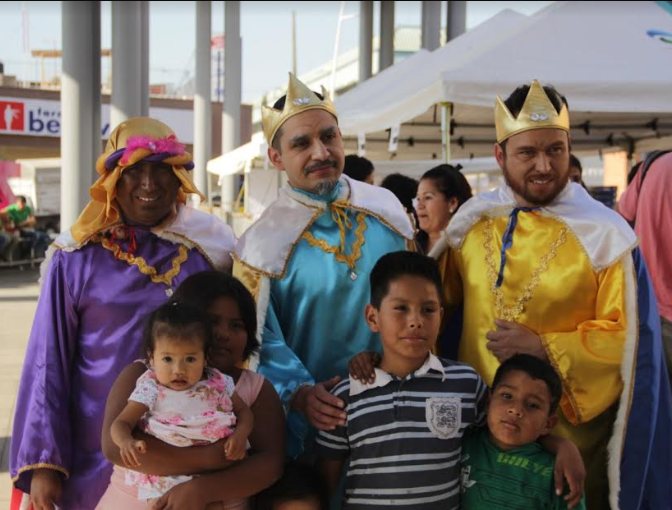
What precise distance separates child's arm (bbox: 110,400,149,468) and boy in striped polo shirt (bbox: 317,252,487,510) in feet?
1.78

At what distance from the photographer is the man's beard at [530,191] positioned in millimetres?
2510

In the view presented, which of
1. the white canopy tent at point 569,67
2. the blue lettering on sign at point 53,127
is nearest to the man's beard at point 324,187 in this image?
the white canopy tent at point 569,67

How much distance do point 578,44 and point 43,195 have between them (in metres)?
18.9

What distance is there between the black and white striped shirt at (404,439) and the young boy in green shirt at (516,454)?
7cm

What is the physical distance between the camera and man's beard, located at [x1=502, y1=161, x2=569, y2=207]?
2510mm

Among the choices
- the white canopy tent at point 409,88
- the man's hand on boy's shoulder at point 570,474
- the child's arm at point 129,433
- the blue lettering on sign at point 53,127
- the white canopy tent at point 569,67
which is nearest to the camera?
the child's arm at point 129,433

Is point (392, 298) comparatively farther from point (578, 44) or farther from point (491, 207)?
point (578, 44)

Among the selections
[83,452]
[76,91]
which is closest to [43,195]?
[76,91]

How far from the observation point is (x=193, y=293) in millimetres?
2242

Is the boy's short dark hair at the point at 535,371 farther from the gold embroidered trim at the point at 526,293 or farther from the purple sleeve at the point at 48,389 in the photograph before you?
the purple sleeve at the point at 48,389

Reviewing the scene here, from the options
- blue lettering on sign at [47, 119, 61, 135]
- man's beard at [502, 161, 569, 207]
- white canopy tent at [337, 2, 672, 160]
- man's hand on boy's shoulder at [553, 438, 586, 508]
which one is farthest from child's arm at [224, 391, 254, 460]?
blue lettering on sign at [47, 119, 61, 135]

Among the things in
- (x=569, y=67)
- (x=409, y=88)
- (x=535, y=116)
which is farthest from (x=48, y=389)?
(x=409, y=88)

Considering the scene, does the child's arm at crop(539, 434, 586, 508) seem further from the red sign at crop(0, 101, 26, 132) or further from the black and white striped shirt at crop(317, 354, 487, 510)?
the red sign at crop(0, 101, 26, 132)

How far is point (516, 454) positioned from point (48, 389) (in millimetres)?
1470
